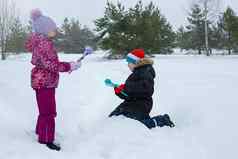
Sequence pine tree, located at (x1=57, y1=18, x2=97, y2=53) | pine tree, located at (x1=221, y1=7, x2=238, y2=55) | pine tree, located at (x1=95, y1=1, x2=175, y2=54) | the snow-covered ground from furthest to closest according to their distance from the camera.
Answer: pine tree, located at (x1=57, y1=18, x2=97, y2=53) < pine tree, located at (x1=221, y1=7, x2=238, y2=55) < pine tree, located at (x1=95, y1=1, x2=175, y2=54) < the snow-covered ground

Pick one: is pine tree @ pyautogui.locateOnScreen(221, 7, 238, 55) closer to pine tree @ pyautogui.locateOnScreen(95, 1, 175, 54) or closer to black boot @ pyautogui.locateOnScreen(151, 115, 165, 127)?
pine tree @ pyautogui.locateOnScreen(95, 1, 175, 54)

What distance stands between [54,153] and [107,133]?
0.90 metres

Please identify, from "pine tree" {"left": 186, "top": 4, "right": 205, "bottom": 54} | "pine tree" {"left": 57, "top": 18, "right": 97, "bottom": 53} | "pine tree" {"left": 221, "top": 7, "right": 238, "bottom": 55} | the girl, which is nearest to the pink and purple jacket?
the girl

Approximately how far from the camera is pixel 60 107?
7.54 meters

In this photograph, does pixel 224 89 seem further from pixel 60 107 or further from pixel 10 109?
pixel 10 109

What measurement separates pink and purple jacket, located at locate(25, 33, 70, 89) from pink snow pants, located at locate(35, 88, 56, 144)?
0.09 metres

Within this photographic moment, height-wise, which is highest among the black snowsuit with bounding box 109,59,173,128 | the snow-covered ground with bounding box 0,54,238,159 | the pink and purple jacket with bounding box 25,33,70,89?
the pink and purple jacket with bounding box 25,33,70,89

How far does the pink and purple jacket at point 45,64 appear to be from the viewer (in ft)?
17.0

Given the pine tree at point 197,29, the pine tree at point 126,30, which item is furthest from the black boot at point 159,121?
the pine tree at point 197,29

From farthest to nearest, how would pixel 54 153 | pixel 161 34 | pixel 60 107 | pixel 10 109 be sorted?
pixel 161 34 → pixel 60 107 → pixel 10 109 → pixel 54 153

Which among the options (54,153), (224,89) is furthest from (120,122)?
(224,89)

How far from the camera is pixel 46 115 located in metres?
5.32

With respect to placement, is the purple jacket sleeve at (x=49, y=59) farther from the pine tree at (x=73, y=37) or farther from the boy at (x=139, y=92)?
the pine tree at (x=73, y=37)

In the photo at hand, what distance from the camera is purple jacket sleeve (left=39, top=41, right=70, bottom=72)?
516 cm
